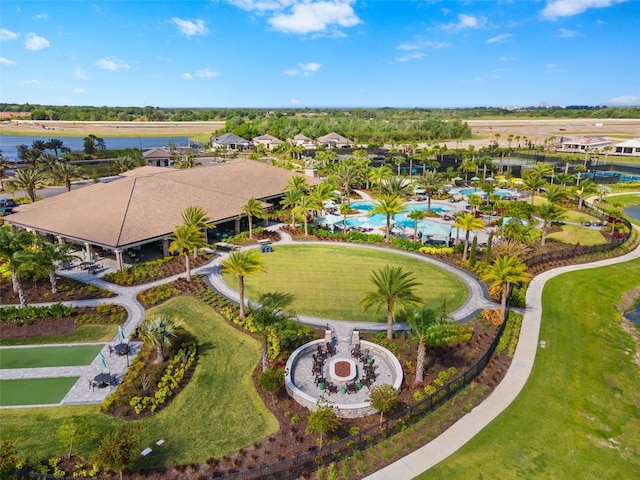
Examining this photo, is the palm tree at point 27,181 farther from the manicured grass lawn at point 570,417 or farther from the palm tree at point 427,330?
the manicured grass lawn at point 570,417

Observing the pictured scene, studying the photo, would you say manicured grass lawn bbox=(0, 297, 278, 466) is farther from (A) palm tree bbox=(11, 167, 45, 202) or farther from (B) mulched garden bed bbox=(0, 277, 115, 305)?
(A) palm tree bbox=(11, 167, 45, 202)

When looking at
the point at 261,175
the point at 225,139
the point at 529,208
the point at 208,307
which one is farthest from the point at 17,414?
the point at 225,139

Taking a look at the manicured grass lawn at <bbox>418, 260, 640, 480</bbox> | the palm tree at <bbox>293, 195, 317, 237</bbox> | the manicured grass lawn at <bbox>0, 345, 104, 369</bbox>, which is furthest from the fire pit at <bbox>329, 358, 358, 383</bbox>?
the palm tree at <bbox>293, 195, 317, 237</bbox>

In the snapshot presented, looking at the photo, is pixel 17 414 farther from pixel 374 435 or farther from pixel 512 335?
pixel 512 335

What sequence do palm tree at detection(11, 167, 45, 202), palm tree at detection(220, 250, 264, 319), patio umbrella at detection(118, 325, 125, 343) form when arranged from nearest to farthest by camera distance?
patio umbrella at detection(118, 325, 125, 343) < palm tree at detection(220, 250, 264, 319) < palm tree at detection(11, 167, 45, 202)

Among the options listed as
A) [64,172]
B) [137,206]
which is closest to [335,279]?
[137,206]
